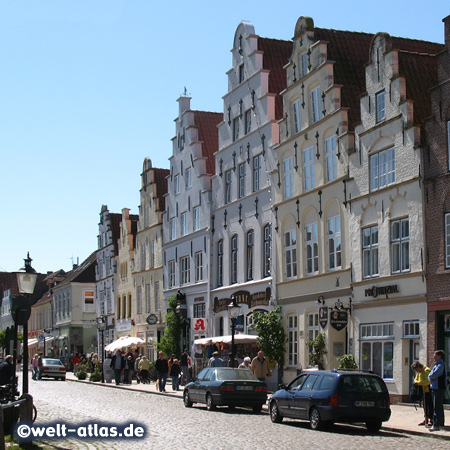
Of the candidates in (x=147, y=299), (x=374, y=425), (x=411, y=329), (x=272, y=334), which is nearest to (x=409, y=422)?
(x=374, y=425)

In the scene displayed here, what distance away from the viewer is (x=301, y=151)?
34.1 metres

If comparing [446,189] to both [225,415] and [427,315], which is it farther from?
[225,415]

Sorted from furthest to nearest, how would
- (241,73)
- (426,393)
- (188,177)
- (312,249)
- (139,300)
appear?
(139,300)
(188,177)
(241,73)
(312,249)
(426,393)

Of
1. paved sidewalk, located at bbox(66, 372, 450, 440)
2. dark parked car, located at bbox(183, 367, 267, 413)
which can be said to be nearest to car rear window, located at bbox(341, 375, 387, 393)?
paved sidewalk, located at bbox(66, 372, 450, 440)

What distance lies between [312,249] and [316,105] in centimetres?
545

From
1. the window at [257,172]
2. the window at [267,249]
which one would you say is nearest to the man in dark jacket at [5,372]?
the window at [267,249]

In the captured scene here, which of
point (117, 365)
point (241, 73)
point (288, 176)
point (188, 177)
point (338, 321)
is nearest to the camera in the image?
point (338, 321)

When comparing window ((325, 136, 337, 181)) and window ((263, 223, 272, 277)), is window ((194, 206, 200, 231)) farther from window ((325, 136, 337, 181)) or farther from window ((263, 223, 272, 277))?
window ((325, 136, 337, 181))

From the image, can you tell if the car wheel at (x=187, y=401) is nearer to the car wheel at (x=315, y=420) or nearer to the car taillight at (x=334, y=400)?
the car wheel at (x=315, y=420)

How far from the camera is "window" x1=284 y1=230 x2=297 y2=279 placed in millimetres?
34250

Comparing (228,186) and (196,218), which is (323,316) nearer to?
(228,186)

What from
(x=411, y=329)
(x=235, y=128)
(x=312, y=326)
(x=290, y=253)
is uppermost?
(x=235, y=128)

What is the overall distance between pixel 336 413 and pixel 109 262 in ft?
155

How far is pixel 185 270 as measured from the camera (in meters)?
47.2
